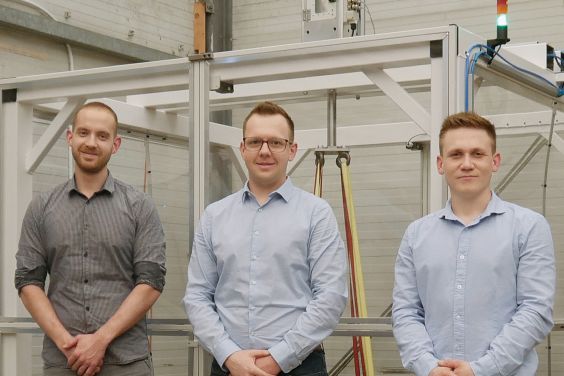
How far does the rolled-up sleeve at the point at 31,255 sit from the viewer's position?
344 cm

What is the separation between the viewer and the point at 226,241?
3.09m

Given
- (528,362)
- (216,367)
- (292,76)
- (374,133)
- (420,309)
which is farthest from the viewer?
(374,133)

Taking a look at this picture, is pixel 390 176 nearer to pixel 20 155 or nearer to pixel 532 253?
pixel 20 155

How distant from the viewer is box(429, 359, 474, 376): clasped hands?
2.57 metres

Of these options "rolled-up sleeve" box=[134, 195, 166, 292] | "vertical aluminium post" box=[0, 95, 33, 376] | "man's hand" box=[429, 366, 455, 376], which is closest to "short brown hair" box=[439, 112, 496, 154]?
"man's hand" box=[429, 366, 455, 376]

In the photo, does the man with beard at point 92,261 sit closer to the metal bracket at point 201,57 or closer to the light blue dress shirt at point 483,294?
the metal bracket at point 201,57

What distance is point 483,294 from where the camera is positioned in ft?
8.79

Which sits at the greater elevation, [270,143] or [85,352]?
[270,143]

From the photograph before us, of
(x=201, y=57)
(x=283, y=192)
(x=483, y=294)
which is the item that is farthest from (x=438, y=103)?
(x=201, y=57)

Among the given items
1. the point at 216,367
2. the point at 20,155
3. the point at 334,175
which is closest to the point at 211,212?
the point at 216,367

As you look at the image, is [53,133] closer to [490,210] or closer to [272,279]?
[272,279]

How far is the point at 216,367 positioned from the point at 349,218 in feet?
7.09

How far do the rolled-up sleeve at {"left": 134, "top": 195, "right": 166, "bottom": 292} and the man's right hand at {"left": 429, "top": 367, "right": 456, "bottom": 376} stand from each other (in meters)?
1.18

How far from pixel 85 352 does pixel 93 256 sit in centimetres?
35
